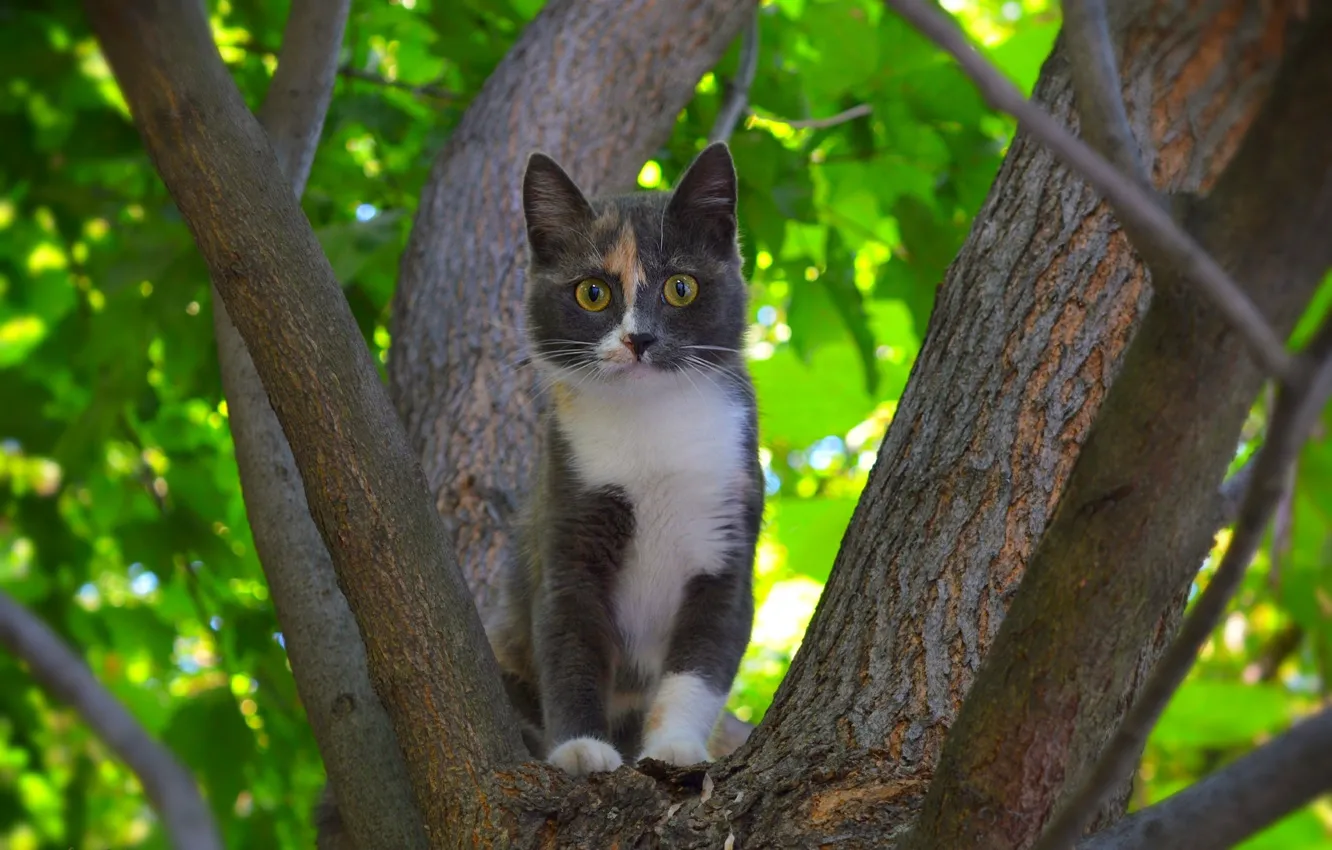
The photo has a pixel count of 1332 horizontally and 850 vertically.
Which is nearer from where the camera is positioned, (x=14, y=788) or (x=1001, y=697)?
(x=1001, y=697)

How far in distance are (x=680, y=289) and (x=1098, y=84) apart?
91.0 inches

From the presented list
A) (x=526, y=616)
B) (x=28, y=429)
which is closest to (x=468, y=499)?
(x=526, y=616)

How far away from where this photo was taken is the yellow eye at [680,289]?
144 inches

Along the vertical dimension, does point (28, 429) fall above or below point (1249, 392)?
above

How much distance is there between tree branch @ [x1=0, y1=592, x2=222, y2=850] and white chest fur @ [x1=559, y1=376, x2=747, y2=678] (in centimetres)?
232

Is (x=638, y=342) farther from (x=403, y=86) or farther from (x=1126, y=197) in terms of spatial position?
(x=1126, y=197)

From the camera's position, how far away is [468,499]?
3879mm

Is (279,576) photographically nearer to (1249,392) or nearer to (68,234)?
(1249,392)

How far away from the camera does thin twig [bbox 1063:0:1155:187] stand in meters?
1.41

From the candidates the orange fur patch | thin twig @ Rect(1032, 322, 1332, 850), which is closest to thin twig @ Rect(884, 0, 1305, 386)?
thin twig @ Rect(1032, 322, 1332, 850)

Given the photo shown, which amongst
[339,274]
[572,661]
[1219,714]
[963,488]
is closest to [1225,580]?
[963,488]

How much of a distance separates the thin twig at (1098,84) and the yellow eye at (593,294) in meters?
2.31

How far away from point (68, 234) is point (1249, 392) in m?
4.46

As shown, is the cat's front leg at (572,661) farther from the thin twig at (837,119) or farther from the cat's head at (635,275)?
the thin twig at (837,119)
